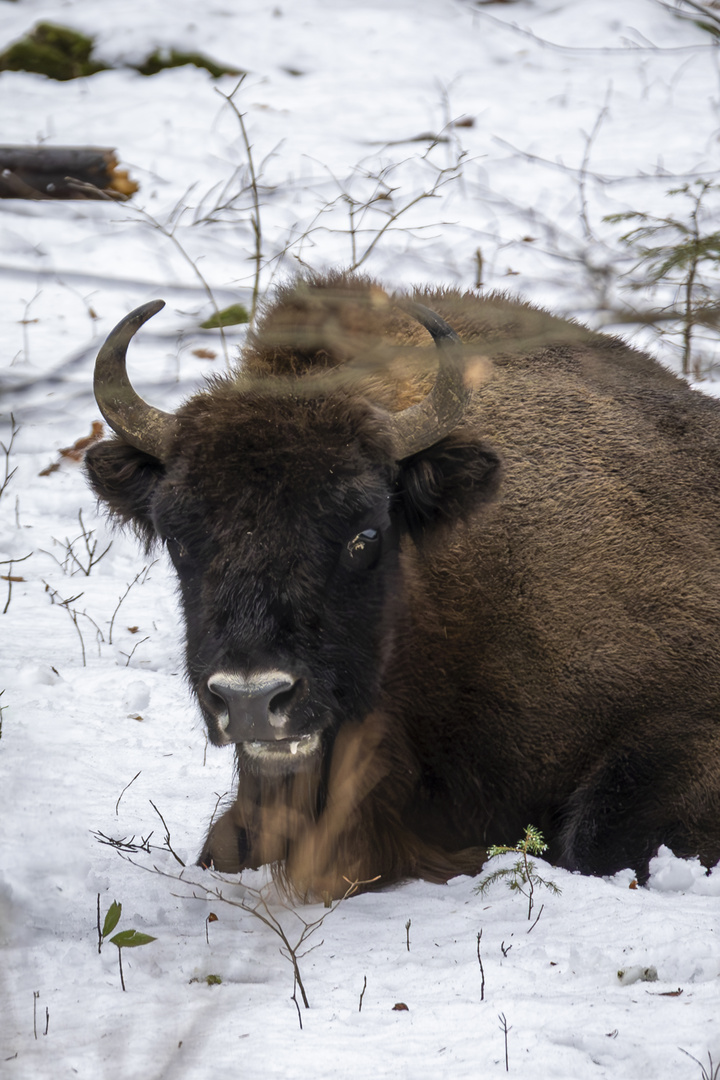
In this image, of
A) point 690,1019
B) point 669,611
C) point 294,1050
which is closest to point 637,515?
point 669,611

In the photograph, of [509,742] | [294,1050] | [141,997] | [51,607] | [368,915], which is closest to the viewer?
[294,1050]

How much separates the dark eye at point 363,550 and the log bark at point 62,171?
6.65 meters

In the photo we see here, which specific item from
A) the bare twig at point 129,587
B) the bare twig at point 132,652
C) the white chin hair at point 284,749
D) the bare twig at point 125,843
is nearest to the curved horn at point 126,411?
the white chin hair at point 284,749

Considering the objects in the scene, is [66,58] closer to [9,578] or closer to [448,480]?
[9,578]

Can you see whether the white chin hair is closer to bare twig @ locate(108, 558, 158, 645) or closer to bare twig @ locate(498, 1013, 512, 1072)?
bare twig @ locate(498, 1013, 512, 1072)

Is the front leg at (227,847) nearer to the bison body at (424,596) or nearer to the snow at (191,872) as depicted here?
the bison body at (424,596)

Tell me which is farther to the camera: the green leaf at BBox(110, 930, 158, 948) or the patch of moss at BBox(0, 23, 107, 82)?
the patch of moss at BBox(0, 23, 107, 82)

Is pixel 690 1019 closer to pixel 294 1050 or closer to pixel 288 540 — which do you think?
pixel 294 1050

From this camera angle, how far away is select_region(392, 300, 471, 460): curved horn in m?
3.57

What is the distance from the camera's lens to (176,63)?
14516 mm

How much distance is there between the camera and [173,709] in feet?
17.1

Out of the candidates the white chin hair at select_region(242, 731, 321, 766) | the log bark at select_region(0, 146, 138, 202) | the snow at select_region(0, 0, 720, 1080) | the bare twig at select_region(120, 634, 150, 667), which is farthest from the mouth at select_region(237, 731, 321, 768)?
the log bark at select_region(0, 146, 138, 202)

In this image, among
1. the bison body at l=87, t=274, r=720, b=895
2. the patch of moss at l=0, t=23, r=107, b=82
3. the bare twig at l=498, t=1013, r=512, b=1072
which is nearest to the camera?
the bare twig at l=498, t=1013, r=512, b=1072

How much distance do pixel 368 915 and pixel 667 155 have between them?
10824mm
